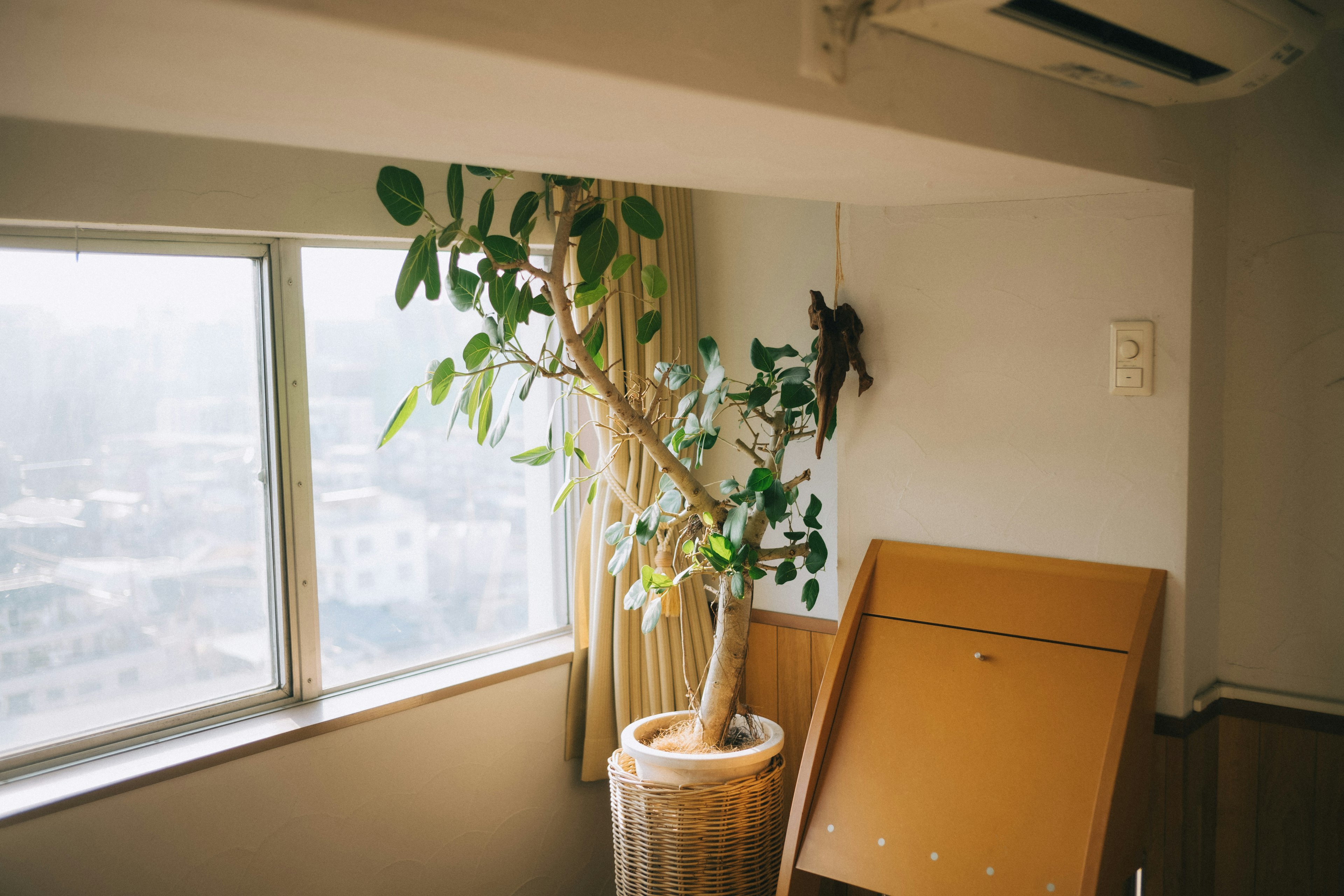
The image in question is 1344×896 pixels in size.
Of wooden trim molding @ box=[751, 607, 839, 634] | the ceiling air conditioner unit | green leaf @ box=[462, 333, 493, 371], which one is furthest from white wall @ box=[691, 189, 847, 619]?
the ceiling air conditioner unit

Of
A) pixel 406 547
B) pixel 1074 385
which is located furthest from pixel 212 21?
pixel 406 547

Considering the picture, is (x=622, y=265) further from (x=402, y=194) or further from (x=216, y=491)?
(x=216, y=491)

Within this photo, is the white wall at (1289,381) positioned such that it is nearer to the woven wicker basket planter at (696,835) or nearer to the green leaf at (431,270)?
the woven wicker basket planter at (696,835)

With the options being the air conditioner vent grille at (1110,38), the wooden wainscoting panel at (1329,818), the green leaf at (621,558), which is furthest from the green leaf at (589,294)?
the wooden wainscoting panel at (1329,818)

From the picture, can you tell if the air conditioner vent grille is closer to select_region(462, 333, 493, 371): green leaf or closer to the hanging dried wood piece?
the hanging dried wood piece

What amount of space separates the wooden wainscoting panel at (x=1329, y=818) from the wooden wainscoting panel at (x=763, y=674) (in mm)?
1274

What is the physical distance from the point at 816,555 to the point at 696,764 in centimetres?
54

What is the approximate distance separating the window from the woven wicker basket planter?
2.54 ft

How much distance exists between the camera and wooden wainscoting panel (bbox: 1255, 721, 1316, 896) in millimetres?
1821

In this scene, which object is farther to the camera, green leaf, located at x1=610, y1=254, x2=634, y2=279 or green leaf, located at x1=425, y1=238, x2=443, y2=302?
green leaf, located at x1=610, y1=254, x2=634, y2=279

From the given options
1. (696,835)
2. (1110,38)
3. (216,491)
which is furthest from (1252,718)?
(216,491)

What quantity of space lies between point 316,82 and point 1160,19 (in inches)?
39.3

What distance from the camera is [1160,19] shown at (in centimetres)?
113

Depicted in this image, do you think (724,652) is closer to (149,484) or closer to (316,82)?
(149,484)
